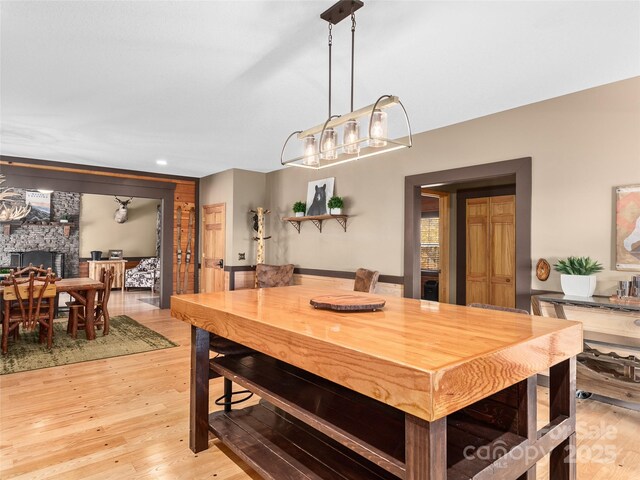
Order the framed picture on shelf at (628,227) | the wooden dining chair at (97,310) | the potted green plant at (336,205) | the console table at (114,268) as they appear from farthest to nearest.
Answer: the console table at (114,268) < the potted green plant at (336,205) < the wooden dining chair at (97,310) < the framed picture on shelf at (628,227)

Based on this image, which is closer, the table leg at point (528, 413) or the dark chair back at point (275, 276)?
the table leg at point (528, 413)

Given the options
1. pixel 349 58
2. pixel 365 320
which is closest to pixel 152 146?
pixel 349 58

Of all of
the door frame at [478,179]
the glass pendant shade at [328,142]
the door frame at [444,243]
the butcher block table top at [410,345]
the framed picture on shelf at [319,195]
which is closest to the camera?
the butcher block table top at [410,345]

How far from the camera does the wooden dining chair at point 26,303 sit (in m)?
4.18

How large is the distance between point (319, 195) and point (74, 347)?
3.54 meters

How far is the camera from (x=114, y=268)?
9.84 m

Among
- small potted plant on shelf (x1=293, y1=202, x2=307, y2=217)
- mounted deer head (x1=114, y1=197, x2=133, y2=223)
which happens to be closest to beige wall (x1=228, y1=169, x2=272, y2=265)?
small potted plant on shelf (x1=293, y1=202, x2=307, y2=217)

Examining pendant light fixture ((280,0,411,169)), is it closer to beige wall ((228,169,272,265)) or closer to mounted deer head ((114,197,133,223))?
beige wall ((228,169,272,265))

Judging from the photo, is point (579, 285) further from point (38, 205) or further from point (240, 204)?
point (38, 205)

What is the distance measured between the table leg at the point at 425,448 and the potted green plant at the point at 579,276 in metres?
2.48

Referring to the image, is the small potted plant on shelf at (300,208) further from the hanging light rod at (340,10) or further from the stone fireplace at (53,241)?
the stone fireplace at (53,241)

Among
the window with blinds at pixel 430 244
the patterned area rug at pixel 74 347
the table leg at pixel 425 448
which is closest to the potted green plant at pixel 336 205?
the patterned area rug at pixel 74 347

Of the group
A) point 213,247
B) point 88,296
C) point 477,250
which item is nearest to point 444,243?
point 477,250

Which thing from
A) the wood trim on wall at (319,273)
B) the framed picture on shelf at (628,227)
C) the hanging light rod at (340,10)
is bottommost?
the wood trim on wall at (319,273)
